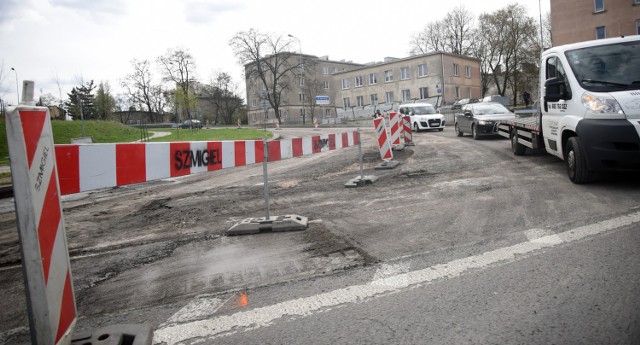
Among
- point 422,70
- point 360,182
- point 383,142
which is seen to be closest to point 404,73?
point 422,70

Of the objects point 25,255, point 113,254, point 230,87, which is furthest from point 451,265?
point 230,87

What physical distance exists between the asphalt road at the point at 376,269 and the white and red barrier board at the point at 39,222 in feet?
2.05

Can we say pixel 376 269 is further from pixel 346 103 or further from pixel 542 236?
pixel 346 103

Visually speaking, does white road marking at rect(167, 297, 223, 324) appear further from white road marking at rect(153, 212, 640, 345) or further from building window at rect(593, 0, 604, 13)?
building window at rect(593, 0, 604, 13)

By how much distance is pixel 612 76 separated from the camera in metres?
6.38

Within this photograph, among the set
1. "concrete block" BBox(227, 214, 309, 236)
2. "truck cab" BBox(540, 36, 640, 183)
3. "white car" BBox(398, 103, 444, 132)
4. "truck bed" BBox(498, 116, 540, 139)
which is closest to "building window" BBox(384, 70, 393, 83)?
"white car" BBox(398, 103, 444, 132)

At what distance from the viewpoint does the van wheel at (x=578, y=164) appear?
6422 mm

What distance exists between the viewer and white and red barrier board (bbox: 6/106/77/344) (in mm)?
2133

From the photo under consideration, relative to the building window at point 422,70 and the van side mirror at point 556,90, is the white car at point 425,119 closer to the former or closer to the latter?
the van side mirror at point 556,90

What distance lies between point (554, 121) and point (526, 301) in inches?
225

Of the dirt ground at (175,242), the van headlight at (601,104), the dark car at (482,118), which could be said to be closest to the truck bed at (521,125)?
the van headlight at (601,104)

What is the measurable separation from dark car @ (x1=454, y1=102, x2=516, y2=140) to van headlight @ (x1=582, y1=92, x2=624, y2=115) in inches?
393

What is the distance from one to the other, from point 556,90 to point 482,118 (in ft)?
34.2

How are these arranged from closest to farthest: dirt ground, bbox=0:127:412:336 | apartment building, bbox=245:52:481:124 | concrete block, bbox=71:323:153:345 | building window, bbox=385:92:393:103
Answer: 1. concrete block, bbox=71:323:153:345
2. dirt ground, bbox=0:127:412:336
3. apartment building, bbox=245:52:481:124
4. building window, bbox=385:92:393:103
